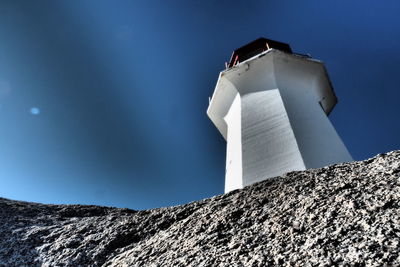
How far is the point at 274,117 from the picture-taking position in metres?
8.17

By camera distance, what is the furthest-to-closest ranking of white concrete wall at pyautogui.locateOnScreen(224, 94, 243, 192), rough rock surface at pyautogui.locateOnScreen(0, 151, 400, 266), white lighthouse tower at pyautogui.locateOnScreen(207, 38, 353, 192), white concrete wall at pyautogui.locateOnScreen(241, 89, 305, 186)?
white concrete wall at pyautogui.locateOnScreen(224, 94, 243, 192), white lighthouse tower at pyautogui.locateOnScreen(207, 38, 353, 192), white concrete wall at pyautogui.locateOnScreen(241, 89, 305, 186), rough rock surface at pyautogui.locateOnScreen(0, 151, 400, 266)

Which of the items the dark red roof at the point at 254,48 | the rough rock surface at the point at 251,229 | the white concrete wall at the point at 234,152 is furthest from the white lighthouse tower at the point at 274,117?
the rough rock surface at the point at 251,229

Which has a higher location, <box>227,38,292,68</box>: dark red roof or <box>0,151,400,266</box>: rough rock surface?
<box>227,38,292,68</box>: dark red roof

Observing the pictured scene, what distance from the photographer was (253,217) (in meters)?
1.58

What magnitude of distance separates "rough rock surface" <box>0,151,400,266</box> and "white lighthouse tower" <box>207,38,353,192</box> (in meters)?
4.92

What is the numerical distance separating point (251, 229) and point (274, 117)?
6.93 meters

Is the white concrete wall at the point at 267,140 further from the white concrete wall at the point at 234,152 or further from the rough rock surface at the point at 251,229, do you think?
the rough rock surface at the point at 251,229

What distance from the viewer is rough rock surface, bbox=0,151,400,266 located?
112 centimetres

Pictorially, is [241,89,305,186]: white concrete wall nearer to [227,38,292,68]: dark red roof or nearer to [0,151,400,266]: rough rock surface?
[0,151,400,266]: rough rock surface

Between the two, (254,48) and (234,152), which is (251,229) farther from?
(254,48)

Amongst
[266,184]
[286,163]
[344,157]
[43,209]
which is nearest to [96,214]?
[43,209]

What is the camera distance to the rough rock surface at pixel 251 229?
3.69 ft

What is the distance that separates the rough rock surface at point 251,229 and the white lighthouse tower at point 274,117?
4.92m

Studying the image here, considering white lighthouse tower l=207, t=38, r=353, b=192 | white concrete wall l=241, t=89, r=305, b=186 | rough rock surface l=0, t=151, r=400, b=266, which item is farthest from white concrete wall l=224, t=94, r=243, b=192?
rough rock surface l=0, t=151, r=400, b=266
